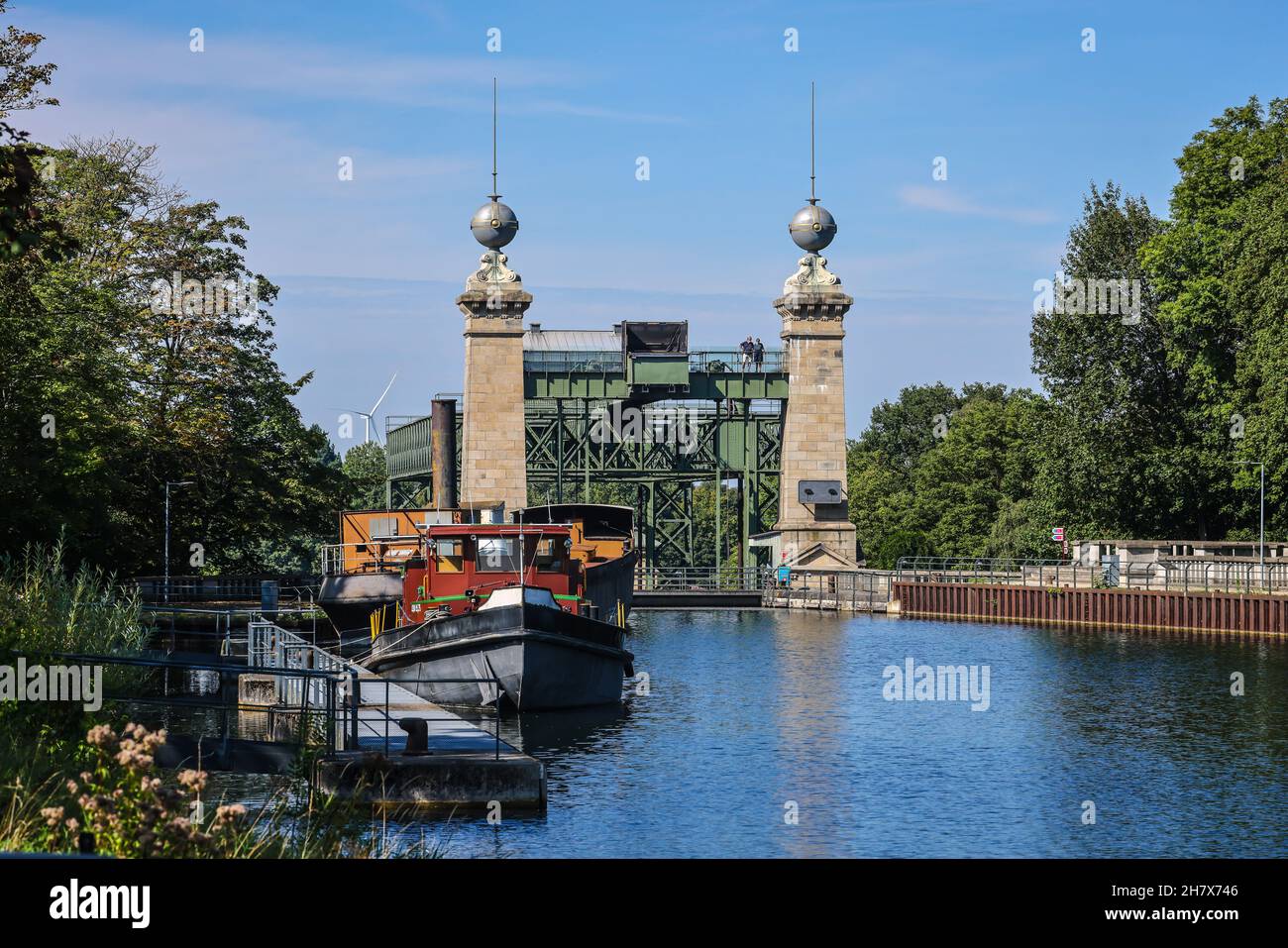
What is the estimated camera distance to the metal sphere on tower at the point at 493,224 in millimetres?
84875

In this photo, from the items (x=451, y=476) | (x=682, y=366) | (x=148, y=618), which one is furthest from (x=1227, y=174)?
(x=148, y=618)

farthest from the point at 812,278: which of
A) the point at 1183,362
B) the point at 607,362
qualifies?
the point at 1183,362

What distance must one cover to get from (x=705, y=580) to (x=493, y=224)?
2245 cm

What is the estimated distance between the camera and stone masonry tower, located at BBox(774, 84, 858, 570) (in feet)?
282

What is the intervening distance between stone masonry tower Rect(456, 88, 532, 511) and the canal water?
107 ft

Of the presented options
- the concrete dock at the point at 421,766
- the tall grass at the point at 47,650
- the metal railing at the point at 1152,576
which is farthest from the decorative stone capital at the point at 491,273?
the concrete dock at the point at 421,766

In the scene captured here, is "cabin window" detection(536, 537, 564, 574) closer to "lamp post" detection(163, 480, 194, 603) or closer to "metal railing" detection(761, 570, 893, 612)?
"lamp post" detection(163, 480, 194, 603)

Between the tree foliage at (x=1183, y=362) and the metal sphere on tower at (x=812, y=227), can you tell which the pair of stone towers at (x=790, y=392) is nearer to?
the metal sphere on tower at (x=812, y=227)

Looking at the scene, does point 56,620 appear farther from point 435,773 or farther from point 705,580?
point 705,580

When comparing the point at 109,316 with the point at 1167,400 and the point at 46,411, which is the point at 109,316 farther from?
the point at 1167,400

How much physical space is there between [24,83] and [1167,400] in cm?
5122

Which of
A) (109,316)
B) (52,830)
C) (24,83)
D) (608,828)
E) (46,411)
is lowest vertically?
(608,828)

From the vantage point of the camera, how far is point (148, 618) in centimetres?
4109

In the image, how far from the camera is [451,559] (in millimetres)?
41000
